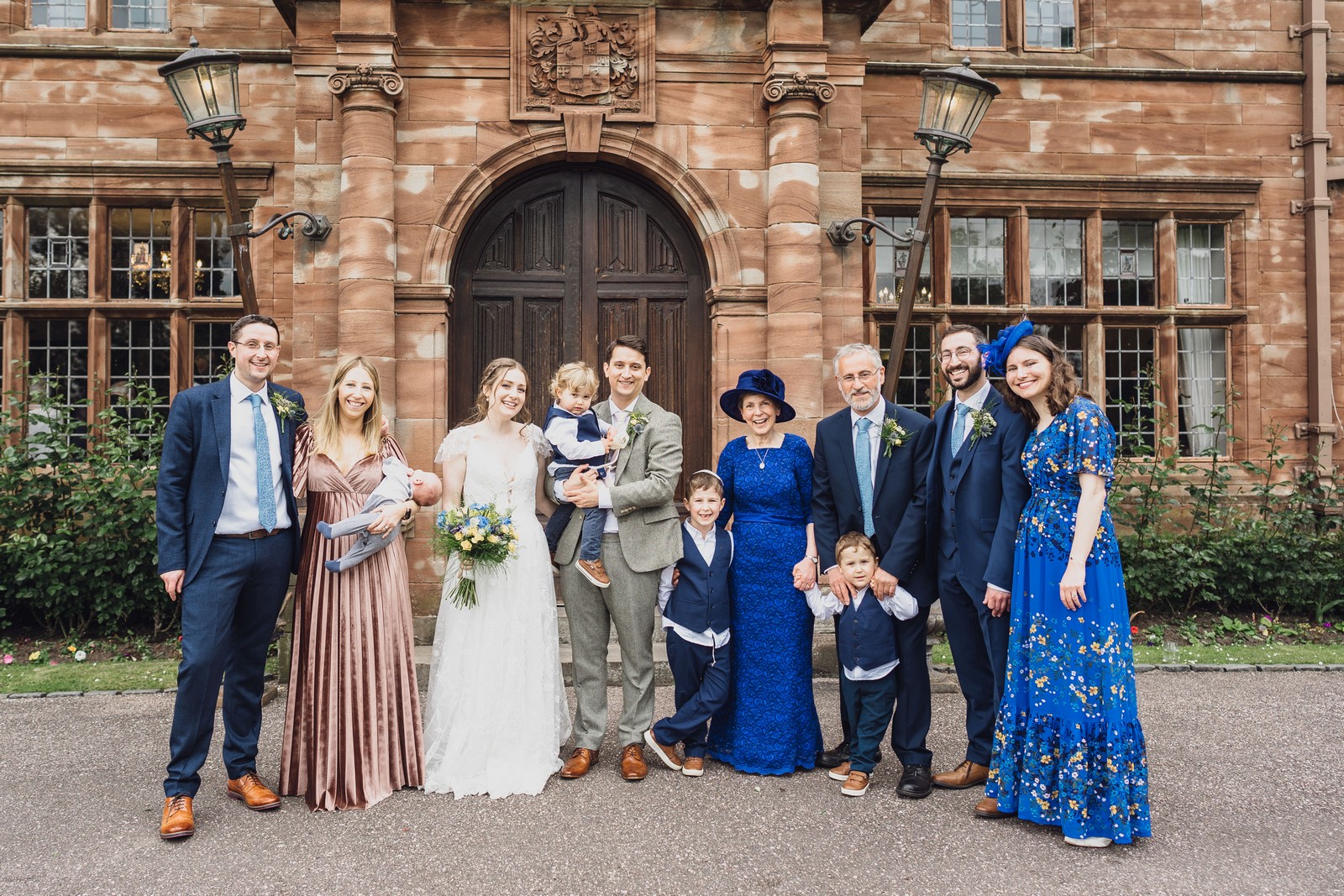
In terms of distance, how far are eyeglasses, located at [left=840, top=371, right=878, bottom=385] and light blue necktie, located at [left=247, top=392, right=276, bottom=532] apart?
2.70 metres

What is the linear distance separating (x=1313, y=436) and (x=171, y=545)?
32.0ft

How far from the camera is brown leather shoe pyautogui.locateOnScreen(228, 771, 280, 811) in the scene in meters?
3.95

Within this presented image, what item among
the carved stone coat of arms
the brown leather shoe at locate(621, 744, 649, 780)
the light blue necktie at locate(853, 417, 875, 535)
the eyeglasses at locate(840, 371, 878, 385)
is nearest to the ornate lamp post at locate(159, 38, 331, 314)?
the carved stone coat of arms

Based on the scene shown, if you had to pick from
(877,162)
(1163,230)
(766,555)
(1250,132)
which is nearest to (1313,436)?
(1163,230)

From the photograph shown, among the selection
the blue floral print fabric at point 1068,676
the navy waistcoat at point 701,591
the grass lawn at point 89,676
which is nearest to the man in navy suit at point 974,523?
the blue floral print fabric at point 1068,676

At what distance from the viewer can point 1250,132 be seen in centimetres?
888

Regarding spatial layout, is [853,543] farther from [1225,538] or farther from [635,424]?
[1225,538]

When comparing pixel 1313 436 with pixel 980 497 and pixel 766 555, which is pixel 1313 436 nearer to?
pixel 980 497

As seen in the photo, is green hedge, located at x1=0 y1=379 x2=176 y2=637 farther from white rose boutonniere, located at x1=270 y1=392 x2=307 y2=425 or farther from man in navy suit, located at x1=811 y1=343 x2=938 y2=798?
man in navy suit, located at x1=811 y1=343 x2=938 y2=798

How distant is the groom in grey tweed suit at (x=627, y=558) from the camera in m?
4.37

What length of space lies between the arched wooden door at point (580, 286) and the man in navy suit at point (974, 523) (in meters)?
3.26

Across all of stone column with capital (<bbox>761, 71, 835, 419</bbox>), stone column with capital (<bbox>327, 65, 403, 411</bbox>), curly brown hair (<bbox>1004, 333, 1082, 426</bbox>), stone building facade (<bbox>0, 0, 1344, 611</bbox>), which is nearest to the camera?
curly brown hair (<bbox>1004, 333, 1082, 426</bbox>)

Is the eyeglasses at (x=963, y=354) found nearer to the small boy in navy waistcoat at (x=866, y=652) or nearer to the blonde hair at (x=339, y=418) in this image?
the small boy in navy waistcoat at (x=866, y=652)

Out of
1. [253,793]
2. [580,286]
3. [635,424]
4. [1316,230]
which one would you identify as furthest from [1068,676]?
[1316,230]
